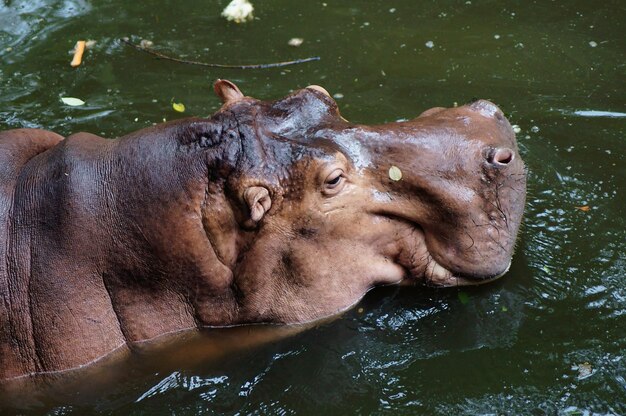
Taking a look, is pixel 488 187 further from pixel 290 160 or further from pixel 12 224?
pixel 12 224

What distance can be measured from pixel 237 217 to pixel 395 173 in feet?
2.76

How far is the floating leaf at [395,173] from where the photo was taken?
4016mm

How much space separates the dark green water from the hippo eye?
2.86 feet

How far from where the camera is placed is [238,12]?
8164mm

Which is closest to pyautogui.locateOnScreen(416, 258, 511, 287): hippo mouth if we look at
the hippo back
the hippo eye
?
the hippo eye

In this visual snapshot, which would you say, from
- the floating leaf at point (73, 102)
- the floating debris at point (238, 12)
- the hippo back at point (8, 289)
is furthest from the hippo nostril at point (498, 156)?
the floating debris at point (238, 12)

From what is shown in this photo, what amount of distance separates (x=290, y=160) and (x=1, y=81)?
15.1 ft

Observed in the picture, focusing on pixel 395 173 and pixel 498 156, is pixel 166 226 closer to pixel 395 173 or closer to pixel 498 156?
pixel 395 173

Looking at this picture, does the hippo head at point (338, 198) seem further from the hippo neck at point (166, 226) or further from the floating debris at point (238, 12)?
the floating debris at point (238, 12)

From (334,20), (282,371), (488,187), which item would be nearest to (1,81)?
(334,20)

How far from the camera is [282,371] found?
14.7ft

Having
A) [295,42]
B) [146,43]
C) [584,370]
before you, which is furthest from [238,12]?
[584,370]

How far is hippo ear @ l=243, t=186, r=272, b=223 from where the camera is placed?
12.7 ft

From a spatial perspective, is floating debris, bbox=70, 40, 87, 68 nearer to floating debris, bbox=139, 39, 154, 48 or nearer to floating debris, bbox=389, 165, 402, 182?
floating debris, bbox=139, 39, 154, 48
